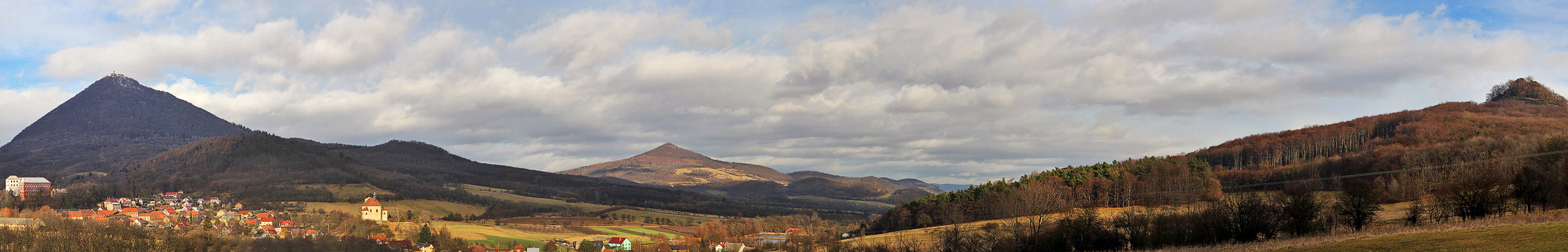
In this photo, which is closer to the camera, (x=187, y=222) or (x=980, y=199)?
(x=980, y=199)

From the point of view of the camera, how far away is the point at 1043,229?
59.1 metres

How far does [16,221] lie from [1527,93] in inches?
9624

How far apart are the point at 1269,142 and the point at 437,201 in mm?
172665

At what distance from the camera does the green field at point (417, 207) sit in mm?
152375

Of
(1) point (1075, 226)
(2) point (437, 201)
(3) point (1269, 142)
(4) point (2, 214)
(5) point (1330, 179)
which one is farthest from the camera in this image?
(2) point (437, 201)

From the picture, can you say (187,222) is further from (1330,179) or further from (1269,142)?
(1269,142)

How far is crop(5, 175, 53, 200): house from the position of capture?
538 feet

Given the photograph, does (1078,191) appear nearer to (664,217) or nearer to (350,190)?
(664,217)

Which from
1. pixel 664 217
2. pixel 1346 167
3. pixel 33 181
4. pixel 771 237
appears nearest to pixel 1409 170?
pixel 1346 167

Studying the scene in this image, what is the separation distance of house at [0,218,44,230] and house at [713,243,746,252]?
73347mm

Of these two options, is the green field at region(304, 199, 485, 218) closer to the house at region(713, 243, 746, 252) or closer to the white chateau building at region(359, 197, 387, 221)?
the white chateau building at region(359, 197, 387, 221)

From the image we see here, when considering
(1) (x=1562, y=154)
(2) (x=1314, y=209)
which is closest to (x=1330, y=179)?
(1) (x=1562, y=154)

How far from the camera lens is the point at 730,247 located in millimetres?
111000

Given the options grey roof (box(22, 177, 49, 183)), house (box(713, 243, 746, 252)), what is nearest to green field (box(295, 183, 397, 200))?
grey roof (box(22, 177, 49, 183))
